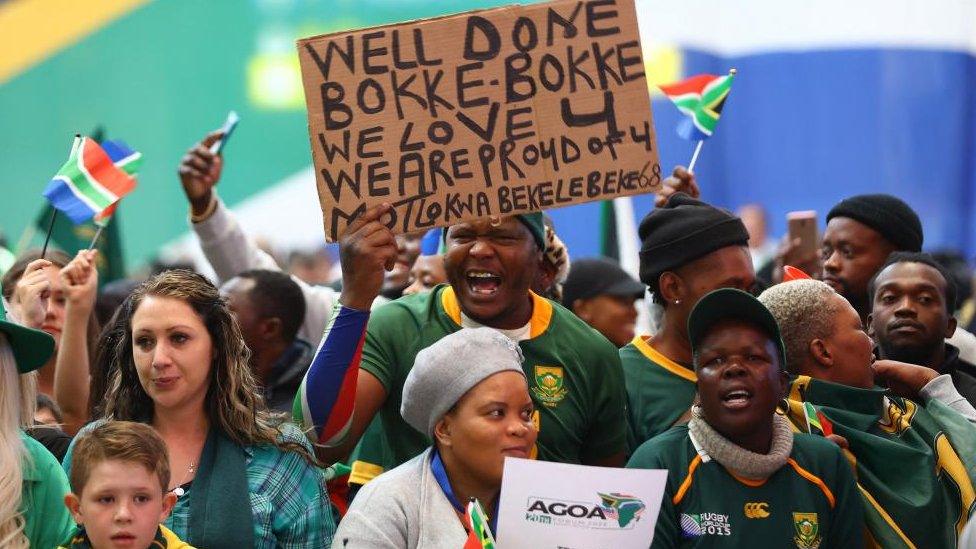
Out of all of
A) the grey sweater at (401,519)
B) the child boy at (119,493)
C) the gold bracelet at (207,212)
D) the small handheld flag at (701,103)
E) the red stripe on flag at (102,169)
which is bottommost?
the grey sweater at (401,519)

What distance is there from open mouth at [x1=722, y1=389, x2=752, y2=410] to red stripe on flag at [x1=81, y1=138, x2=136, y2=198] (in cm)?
283

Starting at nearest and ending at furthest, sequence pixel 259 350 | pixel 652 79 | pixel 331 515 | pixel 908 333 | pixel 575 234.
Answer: pixel 331 515
pixel 908 333
pixel 259 350
pixel 575 234
pixel 652 79

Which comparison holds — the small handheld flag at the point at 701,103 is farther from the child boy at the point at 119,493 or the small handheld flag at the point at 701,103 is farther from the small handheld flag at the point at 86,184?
the child boy at the point at 119,493

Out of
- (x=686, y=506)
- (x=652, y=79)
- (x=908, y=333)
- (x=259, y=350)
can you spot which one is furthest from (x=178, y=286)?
(x=652, y=79)

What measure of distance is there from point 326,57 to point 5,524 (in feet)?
5.83

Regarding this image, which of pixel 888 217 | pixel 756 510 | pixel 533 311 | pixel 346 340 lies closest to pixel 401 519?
pixel 346 340

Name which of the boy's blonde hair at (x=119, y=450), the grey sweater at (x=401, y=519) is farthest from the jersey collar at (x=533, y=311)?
the boy's blonde hair at (x=119, y=450)

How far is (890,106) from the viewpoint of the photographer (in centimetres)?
1291

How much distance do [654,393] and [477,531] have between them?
4.05 feet

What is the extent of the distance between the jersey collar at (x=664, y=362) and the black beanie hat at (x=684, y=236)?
26cm

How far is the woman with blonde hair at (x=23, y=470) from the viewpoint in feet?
14.3

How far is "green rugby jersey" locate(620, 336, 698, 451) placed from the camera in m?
5.15

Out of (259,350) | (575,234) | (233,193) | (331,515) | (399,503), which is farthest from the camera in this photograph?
(233,193)

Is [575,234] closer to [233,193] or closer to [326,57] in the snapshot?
[233,193]
